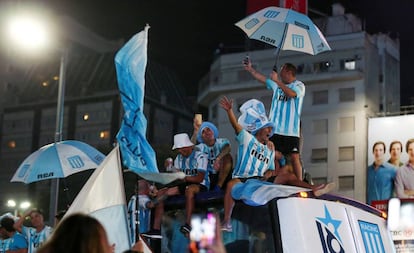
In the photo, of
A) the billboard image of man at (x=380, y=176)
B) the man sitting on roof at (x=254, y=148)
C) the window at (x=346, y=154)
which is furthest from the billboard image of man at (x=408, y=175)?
the man sitting on roof at (x=254, y=148)

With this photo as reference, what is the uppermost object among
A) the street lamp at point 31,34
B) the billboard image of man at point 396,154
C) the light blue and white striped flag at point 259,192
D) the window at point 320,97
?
the window at point 320,97

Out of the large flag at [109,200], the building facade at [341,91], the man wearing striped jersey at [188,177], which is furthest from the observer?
the building facade at [341,91]

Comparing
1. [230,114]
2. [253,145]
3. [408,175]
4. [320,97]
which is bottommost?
[253,145]

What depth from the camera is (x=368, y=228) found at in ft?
21.2

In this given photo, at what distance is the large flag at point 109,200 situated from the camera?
559 cm

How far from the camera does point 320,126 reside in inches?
2015

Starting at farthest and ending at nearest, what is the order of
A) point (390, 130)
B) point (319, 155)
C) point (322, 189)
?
point (319, 155), point (390, 130), point (322, 189)

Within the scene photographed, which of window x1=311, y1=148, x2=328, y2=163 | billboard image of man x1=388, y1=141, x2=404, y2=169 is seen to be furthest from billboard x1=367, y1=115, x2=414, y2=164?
window x1=311, y1=148, x2=328, y2=163

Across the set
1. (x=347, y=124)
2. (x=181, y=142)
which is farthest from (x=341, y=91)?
(x=181, y=142)

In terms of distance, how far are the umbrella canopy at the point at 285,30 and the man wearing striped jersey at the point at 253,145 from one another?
1.66 meters

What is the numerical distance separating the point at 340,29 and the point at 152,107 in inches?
826

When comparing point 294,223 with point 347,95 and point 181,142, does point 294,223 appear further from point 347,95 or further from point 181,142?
point 347,95

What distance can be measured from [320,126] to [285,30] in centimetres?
4277

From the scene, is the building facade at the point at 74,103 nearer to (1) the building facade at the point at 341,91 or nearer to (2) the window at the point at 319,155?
(1) the building facade at the point at 341,91
